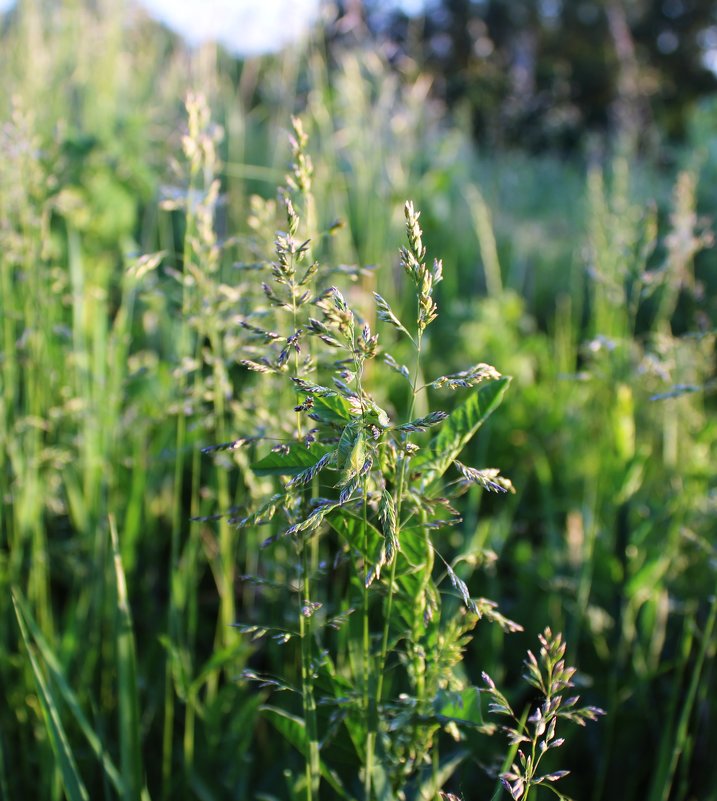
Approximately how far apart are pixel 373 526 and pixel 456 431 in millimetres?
136

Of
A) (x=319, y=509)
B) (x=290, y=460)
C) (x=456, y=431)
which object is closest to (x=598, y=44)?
(x=456, y=431)

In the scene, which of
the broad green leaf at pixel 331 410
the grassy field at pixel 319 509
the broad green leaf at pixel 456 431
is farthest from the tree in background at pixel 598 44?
the broad green leaf at pixel 331 410

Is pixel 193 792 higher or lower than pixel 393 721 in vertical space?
lower

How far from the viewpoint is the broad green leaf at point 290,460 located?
70 cm

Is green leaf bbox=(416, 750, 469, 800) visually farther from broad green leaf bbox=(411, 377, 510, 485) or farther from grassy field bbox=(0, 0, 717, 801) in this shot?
broad green leaf bbox=(411, 377, 510, 485)

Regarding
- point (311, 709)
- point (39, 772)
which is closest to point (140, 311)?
point (39, 772)

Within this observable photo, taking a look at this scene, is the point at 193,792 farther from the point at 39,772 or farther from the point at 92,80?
the point at 92,80

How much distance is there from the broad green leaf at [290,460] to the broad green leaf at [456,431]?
0.34 ft

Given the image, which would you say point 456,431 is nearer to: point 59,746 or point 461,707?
point 461,707

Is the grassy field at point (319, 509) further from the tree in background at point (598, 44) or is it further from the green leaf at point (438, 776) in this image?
the tree in background at point (598, 44)

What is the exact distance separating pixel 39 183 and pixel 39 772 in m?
0.86

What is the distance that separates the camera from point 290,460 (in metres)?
0.72

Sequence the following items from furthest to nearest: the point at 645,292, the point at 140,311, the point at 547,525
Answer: the point at 140,311
the point at 547,525
the point at 645,292

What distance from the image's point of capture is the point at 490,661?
128 cm
